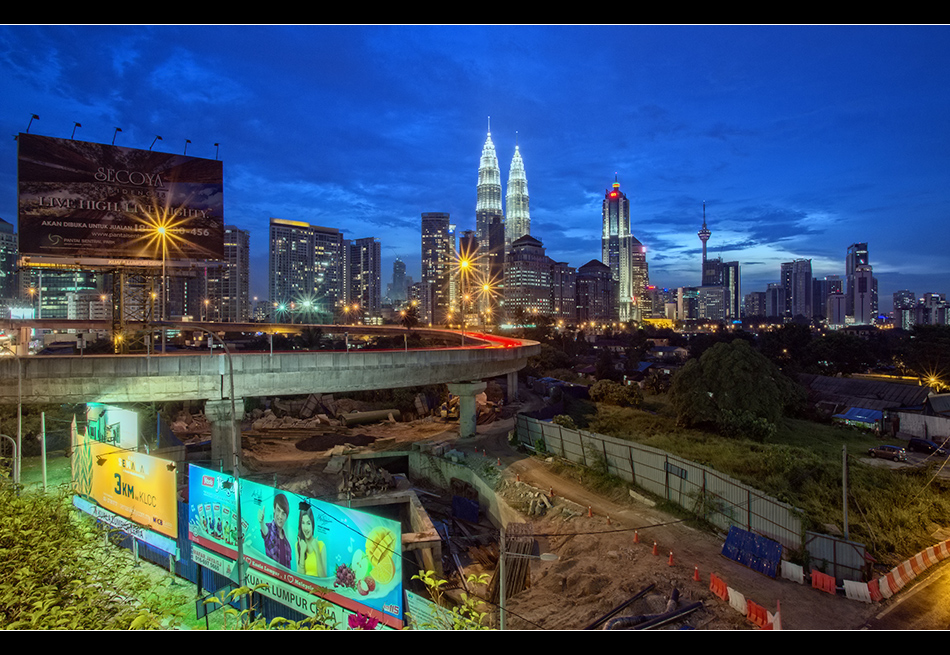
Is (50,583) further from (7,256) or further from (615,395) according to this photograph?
(7,256)

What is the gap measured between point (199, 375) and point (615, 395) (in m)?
39.9

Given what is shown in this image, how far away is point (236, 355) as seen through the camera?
999 inches

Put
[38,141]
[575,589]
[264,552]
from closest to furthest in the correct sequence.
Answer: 1. [264,552]
2. [575,589]
3. [38,141]

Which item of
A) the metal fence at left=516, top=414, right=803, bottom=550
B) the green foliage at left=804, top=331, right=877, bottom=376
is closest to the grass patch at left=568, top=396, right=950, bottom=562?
the metal fence at left=516, top=414, right=803, bottom=550

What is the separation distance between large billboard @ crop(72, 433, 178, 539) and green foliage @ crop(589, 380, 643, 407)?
42999 mm

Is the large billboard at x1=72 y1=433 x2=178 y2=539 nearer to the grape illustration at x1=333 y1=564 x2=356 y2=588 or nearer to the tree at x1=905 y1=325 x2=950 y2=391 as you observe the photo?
the grape illustration at x1=333 y1=564 x2=356 y2=588

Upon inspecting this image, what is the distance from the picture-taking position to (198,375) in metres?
24.2

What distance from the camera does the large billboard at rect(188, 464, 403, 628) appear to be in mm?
11328

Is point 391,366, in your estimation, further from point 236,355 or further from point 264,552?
point 264,552
